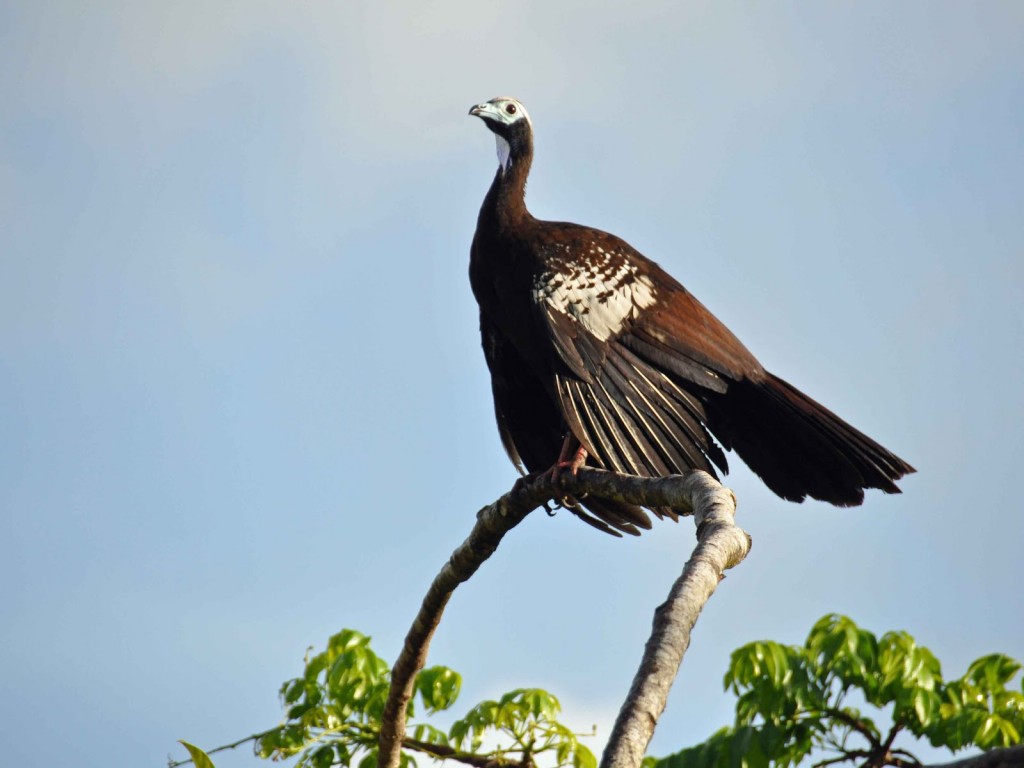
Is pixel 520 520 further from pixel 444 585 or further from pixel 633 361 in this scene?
pixel 633 361

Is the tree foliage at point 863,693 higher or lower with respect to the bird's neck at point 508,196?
lower

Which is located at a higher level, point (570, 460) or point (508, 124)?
point (508, 124)

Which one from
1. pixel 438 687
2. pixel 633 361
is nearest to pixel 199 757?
pixel 438 687

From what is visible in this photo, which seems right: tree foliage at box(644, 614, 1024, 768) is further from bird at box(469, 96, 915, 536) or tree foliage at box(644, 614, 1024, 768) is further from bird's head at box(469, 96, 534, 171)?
bird's head at box(469, 96, 534, 171)

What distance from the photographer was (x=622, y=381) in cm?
528

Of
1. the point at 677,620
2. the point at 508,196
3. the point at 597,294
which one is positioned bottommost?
the point at 677,620

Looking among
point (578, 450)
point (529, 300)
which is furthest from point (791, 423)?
point (529, 300)

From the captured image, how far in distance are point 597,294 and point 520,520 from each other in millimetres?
1313

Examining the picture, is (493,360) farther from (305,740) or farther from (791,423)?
(305,740)

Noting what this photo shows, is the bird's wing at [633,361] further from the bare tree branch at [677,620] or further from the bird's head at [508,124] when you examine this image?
the bare tree branch at [677,620]

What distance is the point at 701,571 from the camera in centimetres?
290

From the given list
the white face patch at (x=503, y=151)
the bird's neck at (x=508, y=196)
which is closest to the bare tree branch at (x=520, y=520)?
the bird's neck at (x=508, y=196)

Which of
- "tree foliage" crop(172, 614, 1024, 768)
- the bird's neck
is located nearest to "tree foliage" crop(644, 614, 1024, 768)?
"tree foliage" crop(172, 614, 1024, 768)

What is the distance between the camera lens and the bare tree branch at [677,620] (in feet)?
7.91
